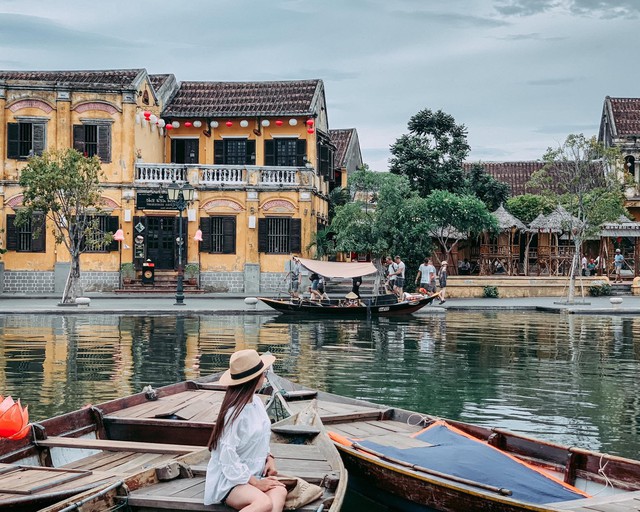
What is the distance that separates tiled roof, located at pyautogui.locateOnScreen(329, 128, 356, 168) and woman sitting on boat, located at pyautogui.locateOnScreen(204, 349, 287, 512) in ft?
138

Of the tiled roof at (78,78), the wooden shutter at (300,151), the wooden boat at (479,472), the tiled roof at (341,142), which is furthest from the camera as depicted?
the tiled roof at (341,142)

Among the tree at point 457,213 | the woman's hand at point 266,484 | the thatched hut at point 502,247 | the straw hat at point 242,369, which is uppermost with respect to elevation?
the tree at point 457,213

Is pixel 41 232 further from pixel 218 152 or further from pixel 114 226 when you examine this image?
pixel 218 152

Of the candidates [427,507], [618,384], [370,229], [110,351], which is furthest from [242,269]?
[427,507]

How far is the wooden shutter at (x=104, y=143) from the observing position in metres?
37.7

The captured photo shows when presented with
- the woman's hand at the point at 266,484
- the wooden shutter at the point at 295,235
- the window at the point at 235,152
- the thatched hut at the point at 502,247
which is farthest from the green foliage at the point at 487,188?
the woman's hand at the point at 266,484

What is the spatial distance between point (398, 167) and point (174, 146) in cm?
1082

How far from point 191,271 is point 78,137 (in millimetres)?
7438

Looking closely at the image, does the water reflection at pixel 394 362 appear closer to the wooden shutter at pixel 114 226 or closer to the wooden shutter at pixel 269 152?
the wooden shutter at pixel 114 226

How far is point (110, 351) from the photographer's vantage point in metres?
19.8

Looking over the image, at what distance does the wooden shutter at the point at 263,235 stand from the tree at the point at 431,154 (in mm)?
8123

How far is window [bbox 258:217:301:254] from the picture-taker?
125 feet

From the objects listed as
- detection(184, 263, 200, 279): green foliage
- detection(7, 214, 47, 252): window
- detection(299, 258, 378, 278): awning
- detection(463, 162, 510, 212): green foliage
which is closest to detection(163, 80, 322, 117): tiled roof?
detection(184, 263, 200, 279): green foliage

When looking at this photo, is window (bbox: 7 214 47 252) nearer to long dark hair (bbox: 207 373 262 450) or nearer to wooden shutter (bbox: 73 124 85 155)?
wooden shutter (bbox: 73 124 85 155)
